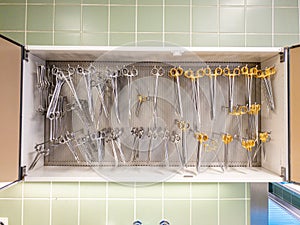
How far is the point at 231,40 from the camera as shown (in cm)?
134

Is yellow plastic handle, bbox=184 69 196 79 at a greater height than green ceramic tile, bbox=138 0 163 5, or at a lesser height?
lesser

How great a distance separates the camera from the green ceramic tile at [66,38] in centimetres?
133

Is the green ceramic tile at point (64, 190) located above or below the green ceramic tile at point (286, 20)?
below

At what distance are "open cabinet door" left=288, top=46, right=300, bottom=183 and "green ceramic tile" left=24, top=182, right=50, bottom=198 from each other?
3.72 feet

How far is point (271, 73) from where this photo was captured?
1.09m

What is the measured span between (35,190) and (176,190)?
2.35 ft

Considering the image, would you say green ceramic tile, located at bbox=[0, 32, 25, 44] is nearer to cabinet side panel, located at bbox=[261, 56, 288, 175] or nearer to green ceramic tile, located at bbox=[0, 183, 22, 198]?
green ceramic tile, located at bbox=[0, 183, 22, 198]

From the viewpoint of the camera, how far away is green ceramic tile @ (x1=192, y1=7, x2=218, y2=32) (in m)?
1.34

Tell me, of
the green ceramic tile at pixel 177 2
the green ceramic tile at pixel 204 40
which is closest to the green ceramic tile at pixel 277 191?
the green ceramic tile at pixel 204 40

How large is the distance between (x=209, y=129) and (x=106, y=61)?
601 millimetres

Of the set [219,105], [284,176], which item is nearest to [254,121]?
[219,105]

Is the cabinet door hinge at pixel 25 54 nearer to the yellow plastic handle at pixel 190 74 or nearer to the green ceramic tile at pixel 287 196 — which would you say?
the yellow plastic handle at pixel 190 74

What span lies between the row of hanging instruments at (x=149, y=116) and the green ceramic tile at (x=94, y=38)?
146mm

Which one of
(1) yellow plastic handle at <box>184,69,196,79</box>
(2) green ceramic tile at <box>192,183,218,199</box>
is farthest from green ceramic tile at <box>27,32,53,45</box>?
(2) green ceramic tile at <box>192,183,218,199</box>
